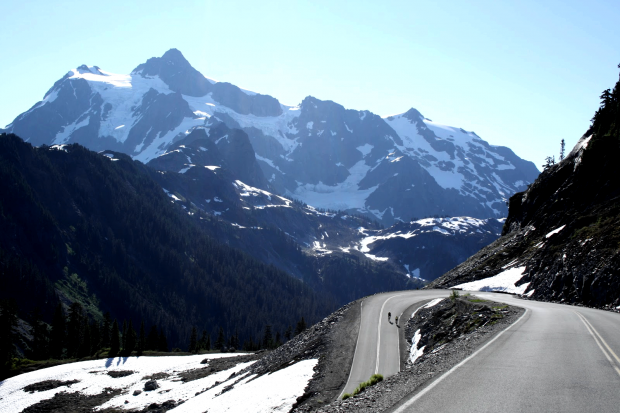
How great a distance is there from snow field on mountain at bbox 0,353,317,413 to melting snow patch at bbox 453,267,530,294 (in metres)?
32.5

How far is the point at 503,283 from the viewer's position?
2189 inches

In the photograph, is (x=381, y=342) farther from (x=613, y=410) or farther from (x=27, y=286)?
(x=27, y=286)

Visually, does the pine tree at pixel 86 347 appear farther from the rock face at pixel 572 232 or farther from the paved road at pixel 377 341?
the rock face at pixel 572 232

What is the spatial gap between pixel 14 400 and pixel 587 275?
7033 cm

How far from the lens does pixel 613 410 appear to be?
35.7ft

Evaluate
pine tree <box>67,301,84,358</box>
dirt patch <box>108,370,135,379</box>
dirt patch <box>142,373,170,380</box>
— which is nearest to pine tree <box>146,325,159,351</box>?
pine tree <box>67,301,84,358</box>

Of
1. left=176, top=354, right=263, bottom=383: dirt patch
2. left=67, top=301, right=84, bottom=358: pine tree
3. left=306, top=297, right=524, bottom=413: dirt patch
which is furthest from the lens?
left=67, top=301, right=84, bottom=358: pine tree

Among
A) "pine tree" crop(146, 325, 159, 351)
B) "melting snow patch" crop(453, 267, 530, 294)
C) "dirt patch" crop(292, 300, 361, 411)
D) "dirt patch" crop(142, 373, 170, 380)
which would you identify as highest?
"melting snow patch" crop(453, 267, 530, 294)

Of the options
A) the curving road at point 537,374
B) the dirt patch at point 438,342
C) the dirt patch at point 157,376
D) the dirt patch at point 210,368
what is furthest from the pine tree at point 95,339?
the curving road at point 537,374

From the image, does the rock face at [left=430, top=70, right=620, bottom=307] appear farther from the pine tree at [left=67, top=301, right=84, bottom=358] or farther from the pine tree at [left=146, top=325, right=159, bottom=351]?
the pine tree at [left=67, top=301, right=84, bottom=358]

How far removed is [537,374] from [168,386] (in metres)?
49.1

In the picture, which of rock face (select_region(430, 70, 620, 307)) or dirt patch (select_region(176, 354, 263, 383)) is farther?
dirt patch (select_region(176, 354, 263, 383))

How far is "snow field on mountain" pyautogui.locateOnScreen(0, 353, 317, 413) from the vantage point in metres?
25.4

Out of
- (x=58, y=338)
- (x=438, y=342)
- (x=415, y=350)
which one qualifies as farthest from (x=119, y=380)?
(x=438, y=342)
